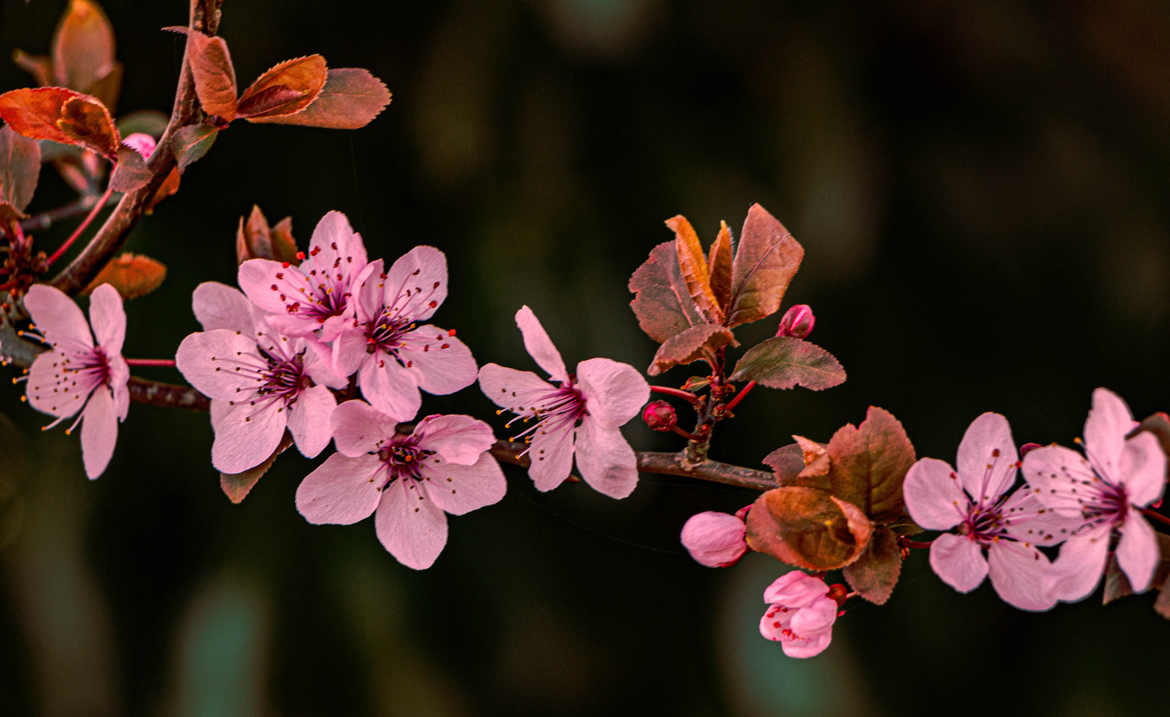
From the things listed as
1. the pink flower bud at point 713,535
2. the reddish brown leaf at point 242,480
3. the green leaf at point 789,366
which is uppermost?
the green leaf at point 789,366

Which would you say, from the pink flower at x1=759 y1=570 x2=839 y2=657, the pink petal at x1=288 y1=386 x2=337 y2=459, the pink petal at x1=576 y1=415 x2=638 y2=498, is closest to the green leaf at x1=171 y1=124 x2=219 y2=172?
the pink petal at x1=288 y1=386 x2=337 y2=459

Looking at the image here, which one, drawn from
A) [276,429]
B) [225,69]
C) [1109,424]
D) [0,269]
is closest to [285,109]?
[225,69]

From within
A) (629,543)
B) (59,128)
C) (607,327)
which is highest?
(59,128)

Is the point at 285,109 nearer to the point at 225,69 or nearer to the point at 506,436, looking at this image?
the point at 225,69

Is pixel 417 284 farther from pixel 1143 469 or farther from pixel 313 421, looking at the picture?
pixel 1143 469

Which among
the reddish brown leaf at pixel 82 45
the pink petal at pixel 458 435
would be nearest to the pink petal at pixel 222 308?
the pink petal at pixel 458 435

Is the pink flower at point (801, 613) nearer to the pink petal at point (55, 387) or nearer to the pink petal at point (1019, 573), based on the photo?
the pink petal at point (1019, 573)
